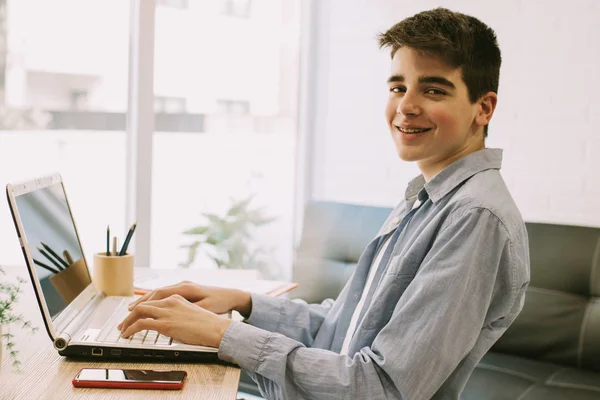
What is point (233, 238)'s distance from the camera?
126 inches

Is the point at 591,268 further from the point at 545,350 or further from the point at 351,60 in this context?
the point at 351,60

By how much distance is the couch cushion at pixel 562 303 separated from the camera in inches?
89.4

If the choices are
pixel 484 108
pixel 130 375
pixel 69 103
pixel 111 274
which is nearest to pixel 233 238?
pixel 69 103

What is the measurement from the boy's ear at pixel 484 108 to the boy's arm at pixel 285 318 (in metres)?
0.51

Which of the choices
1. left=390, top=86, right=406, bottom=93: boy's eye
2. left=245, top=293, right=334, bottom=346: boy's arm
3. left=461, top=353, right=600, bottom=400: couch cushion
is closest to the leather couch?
left=461, top=353, right=600, bottom=400: couch cushion

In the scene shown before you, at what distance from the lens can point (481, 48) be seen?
4.33ft

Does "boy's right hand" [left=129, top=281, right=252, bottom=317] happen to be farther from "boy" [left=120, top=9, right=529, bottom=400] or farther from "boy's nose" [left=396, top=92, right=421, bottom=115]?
"boy's nose" [left=396, top=92, right=421, bottom=115]

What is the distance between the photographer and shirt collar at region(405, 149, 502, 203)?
1.25 m

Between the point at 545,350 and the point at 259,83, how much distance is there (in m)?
1.65

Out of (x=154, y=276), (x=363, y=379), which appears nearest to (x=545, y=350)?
(x=154, y=276)

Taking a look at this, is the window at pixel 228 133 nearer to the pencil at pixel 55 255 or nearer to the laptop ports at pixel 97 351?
the pencil at pixel 55 255

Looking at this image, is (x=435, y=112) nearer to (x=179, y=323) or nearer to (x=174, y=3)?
(x=179, y=323)

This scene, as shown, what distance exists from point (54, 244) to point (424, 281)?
0.67 m

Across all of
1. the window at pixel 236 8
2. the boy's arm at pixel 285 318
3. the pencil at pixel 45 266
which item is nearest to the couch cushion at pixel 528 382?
the boy's arm at pixel 285 318
